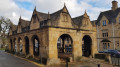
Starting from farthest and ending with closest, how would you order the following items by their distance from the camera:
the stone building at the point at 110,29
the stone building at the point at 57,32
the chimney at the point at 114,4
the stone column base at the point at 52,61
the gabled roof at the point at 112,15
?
the chimney at the point at 114,4
the gabled roof at the point at 112,15
the stone building at the point at 110,29
the stone building at the point at 57,32
the stone column base at the point at 52,61

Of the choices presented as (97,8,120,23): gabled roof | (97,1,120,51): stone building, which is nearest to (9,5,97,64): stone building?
(97,1,120,51): stone building

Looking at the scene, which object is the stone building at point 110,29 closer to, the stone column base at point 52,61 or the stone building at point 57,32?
the stone building at point 57,32

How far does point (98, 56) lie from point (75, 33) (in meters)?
7.40

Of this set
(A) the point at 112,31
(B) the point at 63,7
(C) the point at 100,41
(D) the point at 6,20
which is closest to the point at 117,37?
(A) the point at 112,31

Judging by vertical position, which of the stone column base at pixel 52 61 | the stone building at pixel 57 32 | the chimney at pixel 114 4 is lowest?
the stone column base at pixel 52 61

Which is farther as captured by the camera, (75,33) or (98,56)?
(98,56)

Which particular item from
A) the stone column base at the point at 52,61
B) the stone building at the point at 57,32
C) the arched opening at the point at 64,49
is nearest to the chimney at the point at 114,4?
the stone building at the point at 57,32

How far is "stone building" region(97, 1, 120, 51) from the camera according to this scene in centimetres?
3641

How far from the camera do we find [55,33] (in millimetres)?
17578

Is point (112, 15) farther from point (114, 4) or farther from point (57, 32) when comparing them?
point (57, 32)

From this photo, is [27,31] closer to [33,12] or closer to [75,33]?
[33,12]

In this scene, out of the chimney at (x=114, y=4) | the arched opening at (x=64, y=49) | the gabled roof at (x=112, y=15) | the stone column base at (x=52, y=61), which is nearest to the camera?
the stone column base at (x=52, y=61)

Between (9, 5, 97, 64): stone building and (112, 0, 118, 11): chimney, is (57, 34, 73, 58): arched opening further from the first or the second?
(112, 0, 118, 11): chimney

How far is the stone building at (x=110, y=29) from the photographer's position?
119 feet
